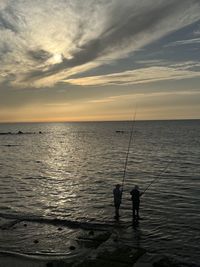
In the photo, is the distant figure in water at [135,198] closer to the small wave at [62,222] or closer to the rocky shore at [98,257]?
the small wave at [62,222]

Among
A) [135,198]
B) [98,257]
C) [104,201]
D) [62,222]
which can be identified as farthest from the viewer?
[104,201]

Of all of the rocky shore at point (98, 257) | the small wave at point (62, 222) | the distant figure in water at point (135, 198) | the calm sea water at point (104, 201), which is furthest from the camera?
the distant figure in water at point (135, 198)

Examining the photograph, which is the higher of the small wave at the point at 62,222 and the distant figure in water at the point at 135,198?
the distant figure in water at the point at 135,198

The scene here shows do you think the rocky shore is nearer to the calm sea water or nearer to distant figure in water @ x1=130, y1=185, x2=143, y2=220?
the calm sea water

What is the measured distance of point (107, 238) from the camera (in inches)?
670

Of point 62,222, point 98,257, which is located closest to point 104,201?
point 62,222

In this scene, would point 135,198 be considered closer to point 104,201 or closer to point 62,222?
point 62,222

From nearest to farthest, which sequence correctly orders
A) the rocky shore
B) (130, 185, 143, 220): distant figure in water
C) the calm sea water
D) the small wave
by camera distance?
the rocky shore
the calm sea water
the small wave
(130, 185, 143, 220): distant figure in water

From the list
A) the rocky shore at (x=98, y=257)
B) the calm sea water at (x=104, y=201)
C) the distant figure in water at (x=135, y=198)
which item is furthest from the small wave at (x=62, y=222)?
the rocky shore at (x=98, y=257)

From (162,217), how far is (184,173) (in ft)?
59.7

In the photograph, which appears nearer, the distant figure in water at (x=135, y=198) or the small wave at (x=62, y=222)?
the small wave at (x=62, y=222)

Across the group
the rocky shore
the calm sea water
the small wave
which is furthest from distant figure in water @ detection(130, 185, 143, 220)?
the rocky shore

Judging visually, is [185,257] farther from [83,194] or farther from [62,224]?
[83,194]

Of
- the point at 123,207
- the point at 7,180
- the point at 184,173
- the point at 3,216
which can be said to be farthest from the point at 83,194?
the point at 184,173
